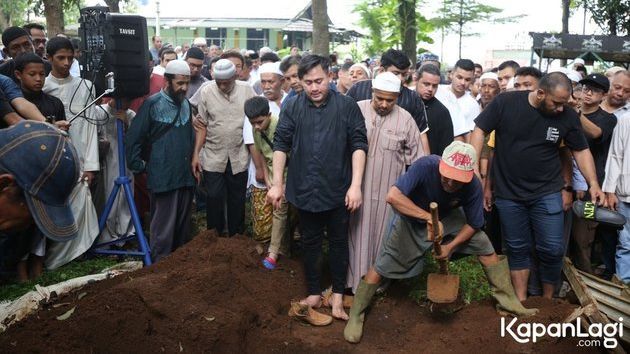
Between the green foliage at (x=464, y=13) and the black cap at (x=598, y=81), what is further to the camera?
the green foliage at (x=464, y=13)

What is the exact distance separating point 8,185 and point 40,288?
2.60m

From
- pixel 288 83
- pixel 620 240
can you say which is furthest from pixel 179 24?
pixel 620 240

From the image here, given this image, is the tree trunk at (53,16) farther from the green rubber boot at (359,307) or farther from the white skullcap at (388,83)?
the green rubber boot at (359,307)

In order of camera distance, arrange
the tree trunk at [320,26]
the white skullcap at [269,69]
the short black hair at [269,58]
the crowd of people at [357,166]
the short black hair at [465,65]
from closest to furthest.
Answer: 1. the crowd of people at [357,166]
2. the white skullcap at [269,69]
3. the short black hair at [465,65]
4. the short black hair at [269,58]
5. the tree trunk at [320,26]

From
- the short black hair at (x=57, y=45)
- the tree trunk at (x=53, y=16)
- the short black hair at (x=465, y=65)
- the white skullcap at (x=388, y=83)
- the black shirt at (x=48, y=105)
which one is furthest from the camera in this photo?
the tree trunk at (x=53, y=16)

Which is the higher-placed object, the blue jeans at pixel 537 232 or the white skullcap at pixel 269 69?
the white skullcap at pixel 269 69

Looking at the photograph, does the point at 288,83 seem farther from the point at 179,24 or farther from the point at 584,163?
the point at 179,24

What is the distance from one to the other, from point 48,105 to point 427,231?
3.37 m

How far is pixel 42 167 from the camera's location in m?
1.92

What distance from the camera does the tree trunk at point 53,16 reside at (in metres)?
8.11

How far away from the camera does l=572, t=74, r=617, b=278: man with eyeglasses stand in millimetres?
4996

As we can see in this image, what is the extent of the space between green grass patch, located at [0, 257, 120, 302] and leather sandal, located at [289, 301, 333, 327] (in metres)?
1.93

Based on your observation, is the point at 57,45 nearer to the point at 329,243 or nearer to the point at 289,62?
the point at 289,62

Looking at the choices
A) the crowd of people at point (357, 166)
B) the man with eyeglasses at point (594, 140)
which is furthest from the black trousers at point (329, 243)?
the man with eyeglasses at point (594, 140)
